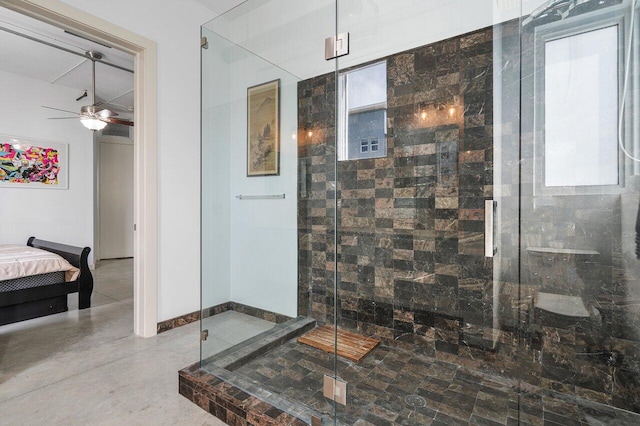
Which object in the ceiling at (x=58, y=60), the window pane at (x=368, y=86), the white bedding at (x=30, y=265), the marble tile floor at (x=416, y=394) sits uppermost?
the ceiling at (x=58, y=60)

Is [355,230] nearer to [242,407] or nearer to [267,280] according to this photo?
[267,280]

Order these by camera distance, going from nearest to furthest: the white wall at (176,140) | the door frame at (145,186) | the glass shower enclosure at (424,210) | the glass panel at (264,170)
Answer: the glass shower enclosure at (424,210)
the glass panel at (264,170)
the door frame at (145,186)
the white wall at (176,140)

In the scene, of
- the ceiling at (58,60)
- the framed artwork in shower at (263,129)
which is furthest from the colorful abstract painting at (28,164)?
the framed artwork in shower at (263,129)

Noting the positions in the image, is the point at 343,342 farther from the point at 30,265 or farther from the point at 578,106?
the point at 30,265

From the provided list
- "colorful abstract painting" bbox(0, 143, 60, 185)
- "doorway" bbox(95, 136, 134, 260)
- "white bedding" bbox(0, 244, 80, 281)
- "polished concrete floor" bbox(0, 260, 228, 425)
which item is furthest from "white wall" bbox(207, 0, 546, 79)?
"doorway" bbox(95, 136, 134, 260)

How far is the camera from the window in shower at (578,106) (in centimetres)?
163

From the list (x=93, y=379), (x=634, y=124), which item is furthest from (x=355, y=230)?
(x=93, y=379)

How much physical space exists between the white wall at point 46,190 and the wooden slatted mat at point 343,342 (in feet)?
15.7

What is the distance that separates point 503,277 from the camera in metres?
1.93

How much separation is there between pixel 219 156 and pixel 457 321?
Result: 80.8 inches

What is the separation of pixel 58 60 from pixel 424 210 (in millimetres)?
4965

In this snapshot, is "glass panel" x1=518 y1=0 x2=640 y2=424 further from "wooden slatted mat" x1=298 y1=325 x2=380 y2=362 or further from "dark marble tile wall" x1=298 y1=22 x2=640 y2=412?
"wooden slatted mat" x1=298 y1=325 x2=380 y2=362

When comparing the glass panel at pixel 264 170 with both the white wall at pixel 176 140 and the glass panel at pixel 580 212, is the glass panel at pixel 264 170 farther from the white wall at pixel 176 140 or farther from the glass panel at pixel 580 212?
the glass panel at pixel 580 212

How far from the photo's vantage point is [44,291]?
2.98m
